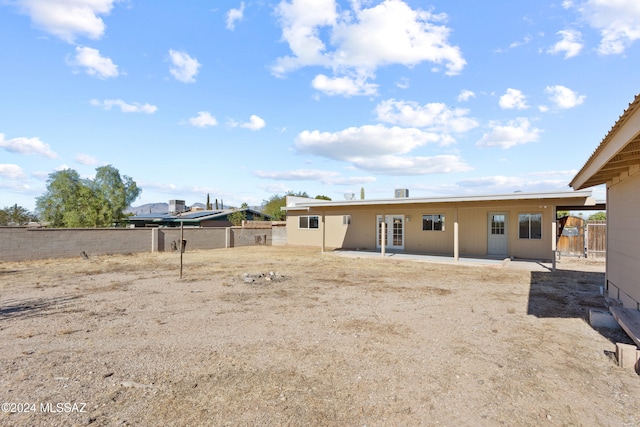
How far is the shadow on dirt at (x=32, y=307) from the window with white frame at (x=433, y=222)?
1542cm

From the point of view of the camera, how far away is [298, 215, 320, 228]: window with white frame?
76.9ft

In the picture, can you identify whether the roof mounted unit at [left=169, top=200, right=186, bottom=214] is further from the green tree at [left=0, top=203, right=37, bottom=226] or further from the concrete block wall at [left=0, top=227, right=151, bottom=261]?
the concrete block wall at [left=0, top=227, right=151, bottom=261]

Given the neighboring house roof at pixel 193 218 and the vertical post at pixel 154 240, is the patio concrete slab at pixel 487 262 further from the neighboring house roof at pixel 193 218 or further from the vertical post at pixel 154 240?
the neighboring house roof at pixel 193 218

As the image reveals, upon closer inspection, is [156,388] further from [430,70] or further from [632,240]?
[430,70]

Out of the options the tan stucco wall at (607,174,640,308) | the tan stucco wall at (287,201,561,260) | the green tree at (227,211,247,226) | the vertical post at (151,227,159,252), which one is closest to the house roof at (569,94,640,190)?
the tan stucco wall at (607,174,640,308)

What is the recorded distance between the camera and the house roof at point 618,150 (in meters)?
3.60

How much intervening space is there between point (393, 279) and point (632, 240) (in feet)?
18.9

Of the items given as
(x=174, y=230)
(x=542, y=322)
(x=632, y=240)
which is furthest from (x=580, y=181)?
(x=174, y=230)

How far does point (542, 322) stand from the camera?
590cm

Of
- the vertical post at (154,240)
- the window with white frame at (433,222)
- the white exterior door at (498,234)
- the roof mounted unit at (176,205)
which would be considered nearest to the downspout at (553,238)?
the white exterior door at (498,234)

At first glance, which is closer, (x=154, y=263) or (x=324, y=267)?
(x=324, y=267)

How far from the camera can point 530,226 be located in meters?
15.2

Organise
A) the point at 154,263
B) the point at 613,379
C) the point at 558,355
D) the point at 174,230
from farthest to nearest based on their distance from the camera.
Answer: the point at 174,230 → the point at 154,263 → the point at 558,355 → the point at 613,379

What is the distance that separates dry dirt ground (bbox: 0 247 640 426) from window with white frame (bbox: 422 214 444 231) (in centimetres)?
894
